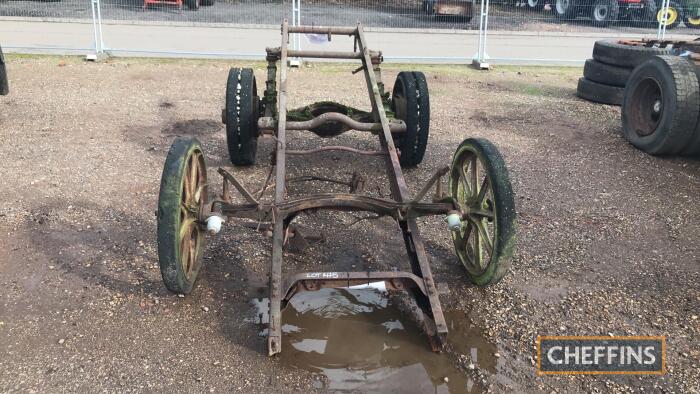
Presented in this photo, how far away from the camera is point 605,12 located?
18.8m

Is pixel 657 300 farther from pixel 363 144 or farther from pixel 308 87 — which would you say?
pixel 308 87

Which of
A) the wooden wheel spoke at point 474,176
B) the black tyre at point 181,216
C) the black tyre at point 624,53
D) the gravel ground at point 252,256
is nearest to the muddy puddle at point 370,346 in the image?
the gravel ground at point 252,256

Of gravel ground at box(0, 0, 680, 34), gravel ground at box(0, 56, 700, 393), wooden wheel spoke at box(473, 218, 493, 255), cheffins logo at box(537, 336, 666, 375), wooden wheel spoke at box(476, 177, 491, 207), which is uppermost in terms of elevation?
gravel ground at box(0, 0, 680, 34)

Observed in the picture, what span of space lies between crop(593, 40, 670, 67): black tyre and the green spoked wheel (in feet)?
18.4

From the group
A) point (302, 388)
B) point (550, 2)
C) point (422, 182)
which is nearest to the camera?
point (302, 388)

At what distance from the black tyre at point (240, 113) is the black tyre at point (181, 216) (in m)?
1.63

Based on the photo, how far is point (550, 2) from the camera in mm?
22578

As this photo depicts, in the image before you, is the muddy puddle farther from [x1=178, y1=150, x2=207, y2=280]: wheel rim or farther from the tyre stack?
the tyre stack

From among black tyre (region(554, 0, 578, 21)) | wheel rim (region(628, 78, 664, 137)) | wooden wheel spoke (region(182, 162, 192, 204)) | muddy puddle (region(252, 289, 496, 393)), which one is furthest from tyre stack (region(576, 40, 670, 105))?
black tyre (region(554, 0, 578, 21))

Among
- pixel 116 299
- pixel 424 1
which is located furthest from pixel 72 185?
pixel 424 1

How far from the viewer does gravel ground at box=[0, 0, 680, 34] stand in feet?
57.1

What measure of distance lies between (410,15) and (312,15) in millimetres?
3129

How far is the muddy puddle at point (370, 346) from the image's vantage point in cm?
323

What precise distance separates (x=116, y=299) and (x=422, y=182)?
10.3ft
